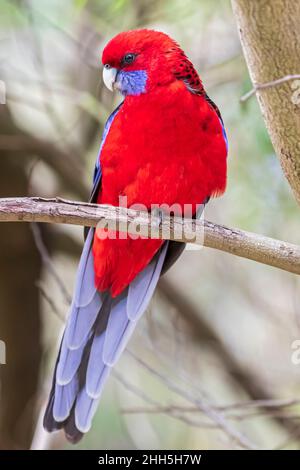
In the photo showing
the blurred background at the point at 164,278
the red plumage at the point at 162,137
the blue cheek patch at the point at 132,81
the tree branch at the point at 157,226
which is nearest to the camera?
the tree branch at the point at 157,226

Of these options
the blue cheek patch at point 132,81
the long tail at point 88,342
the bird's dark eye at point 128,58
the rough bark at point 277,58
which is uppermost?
the bird's dark eye at point 128,58

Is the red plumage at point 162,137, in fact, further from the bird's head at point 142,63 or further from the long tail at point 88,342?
the long tail at point 88,342

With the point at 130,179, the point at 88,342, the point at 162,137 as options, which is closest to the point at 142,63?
the point at 162,137

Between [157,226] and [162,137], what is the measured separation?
63 cm

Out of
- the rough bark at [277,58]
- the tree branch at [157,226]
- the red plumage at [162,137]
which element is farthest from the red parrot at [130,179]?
the rough bark at [277,58]

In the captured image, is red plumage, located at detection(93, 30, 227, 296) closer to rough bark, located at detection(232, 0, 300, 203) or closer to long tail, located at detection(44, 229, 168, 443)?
long tail, located at detection(44, 229, 168, 443)

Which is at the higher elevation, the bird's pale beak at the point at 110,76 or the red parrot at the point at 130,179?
the bird's pale beak at the point at 110,76

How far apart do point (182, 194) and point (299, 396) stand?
1.85 metres

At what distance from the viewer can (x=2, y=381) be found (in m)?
4.34

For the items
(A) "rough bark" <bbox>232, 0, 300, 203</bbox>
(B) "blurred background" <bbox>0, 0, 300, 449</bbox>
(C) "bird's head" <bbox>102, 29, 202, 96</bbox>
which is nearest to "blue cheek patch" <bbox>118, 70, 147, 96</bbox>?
(C) "bird's head" <bbox>102, 29, 202, 96</bbox>

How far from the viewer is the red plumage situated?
11.1ft

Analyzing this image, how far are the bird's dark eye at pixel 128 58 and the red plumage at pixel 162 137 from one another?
21mm

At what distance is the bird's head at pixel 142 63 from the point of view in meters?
3.54
